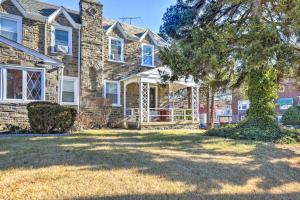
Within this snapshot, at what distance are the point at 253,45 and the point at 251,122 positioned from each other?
402 centimetres

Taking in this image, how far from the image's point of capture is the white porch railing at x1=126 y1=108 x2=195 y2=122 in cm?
1919

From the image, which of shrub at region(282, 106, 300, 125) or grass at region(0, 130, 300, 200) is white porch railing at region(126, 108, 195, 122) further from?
grass at region(0, 130, 300, 200)

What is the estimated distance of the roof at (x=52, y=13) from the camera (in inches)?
645

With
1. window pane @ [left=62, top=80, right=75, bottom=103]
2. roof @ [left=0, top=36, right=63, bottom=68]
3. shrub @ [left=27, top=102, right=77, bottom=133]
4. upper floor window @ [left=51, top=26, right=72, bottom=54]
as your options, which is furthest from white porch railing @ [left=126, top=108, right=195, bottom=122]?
shrub @ [left=27, top=102, right=77, bottom=133]

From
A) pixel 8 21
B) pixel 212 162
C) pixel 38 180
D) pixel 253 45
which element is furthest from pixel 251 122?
pixel 8 21

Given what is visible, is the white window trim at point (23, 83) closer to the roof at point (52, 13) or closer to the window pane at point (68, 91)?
the window pane at point (68, 91)

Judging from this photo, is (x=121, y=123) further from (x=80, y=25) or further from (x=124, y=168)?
(x=124, y=168)

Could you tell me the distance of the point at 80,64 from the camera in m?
17.7

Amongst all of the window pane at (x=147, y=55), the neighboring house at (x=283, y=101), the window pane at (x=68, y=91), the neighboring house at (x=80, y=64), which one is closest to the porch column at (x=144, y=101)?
the neighboring house at (x=80, y=64)

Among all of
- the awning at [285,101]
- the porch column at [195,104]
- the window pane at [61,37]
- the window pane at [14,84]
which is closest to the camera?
the window pane at [14,84]

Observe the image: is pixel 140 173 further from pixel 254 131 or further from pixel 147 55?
pixel 147 55

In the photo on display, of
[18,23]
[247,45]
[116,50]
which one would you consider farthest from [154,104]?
[247,45]

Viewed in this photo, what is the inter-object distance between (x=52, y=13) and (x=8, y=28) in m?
2.57

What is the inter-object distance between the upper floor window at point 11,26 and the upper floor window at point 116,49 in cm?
557
